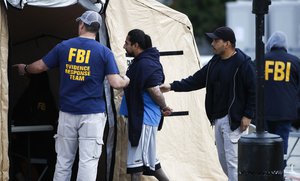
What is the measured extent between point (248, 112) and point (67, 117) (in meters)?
1.88

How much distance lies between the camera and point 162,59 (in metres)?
10.2

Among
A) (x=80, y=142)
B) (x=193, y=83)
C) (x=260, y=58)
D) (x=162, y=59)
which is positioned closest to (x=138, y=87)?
(x=193, y=83)

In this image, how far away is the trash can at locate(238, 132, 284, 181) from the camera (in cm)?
816

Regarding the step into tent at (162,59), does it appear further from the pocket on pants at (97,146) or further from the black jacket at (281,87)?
the black jacket at (281,87)

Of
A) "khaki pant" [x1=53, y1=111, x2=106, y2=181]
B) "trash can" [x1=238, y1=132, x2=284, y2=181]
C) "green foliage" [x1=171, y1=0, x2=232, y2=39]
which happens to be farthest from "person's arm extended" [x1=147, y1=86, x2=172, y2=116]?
"green foliage" [x1=171, y1=0, x2=232, y2=39]

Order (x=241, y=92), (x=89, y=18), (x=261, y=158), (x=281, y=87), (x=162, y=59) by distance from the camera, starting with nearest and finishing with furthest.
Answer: (x=261, y=158) < (x=89, y=18) < (x=241, y=92) < (x=162, y=59) < (x=281, y=87)

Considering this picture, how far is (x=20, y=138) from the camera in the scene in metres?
10.2

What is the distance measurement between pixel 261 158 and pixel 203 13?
32851 mm

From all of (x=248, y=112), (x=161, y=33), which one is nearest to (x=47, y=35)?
(x=161, y=33)

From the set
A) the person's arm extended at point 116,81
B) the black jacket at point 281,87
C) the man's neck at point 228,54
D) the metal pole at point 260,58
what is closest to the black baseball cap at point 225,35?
the man's neck at point 228,54

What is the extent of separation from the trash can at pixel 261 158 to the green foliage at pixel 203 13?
105 ft

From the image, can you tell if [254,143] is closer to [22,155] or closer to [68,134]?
[68,134]

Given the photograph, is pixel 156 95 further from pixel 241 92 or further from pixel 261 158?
pixel 261 158

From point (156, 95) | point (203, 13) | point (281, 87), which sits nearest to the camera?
point (156, 95)
